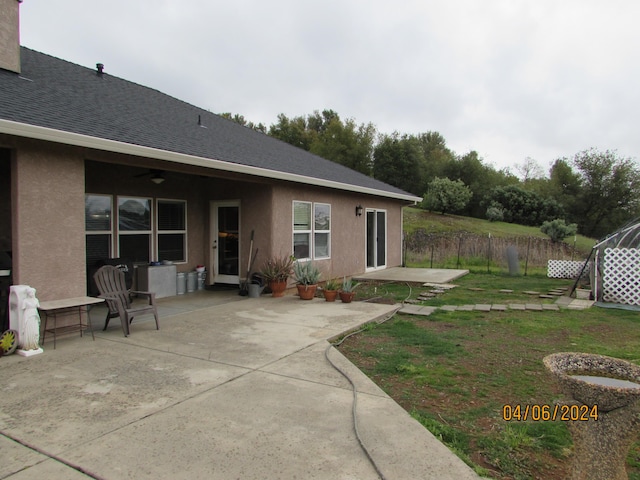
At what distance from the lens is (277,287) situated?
8.41 m

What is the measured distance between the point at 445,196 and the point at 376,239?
22063 mm

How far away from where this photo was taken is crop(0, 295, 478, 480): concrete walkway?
7.91ft

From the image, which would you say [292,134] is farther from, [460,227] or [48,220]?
[48,220]

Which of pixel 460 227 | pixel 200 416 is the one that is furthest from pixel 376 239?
pixel 460 227

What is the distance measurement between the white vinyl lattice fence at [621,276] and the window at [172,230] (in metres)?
8.88

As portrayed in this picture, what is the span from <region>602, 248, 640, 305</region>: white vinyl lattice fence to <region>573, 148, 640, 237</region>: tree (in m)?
33.4

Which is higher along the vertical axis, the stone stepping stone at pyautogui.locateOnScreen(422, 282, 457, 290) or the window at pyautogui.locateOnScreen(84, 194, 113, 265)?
the window at pyautogui.locateOnScreen(84, 194, 113, 265)

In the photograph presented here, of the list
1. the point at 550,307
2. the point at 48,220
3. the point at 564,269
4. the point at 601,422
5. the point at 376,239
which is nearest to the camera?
the point at 601,422

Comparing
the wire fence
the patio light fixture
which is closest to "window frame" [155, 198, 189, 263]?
the patio light fixture

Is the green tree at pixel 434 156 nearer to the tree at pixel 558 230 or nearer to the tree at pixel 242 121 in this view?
the tree at pixel 558 230

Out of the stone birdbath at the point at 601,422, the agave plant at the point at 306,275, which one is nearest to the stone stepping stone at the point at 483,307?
the agave plant at the point at 306,275

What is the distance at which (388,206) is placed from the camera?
1377 centimetres

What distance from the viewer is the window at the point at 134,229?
310 inches

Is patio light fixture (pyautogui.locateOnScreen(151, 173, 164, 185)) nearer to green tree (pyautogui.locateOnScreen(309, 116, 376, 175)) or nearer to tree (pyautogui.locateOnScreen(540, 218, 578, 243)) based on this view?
tree (pyautogui.locateOnScreen(540, 218, 578, 243))
